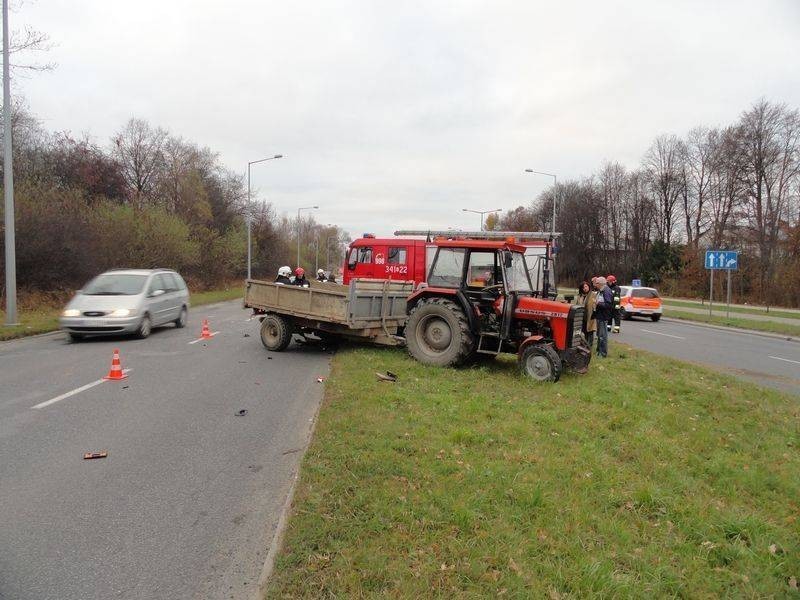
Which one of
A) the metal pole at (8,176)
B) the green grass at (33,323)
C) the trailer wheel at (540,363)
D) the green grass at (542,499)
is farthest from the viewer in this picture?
the metal pole at (8,176)

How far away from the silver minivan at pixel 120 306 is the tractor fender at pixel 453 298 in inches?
279

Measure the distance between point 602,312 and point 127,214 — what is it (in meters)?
25.6

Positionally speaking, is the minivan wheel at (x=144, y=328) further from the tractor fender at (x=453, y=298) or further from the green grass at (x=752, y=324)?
the green grass at (x=752, y=324)

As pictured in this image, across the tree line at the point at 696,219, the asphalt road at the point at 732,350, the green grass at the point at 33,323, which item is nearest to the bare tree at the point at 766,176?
the tree line at the point at 696,219

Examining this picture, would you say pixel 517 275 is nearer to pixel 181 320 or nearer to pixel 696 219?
pixel 181 320

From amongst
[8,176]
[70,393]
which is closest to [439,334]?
[70,393]

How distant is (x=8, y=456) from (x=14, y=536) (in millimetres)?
1872

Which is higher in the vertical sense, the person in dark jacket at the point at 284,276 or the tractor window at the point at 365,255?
the tractor window at the point at 365,255

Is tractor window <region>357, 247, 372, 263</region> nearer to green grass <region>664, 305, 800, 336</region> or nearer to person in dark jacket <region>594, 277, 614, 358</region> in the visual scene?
person in dark jacket <region>594, 277, 614, 358</region>

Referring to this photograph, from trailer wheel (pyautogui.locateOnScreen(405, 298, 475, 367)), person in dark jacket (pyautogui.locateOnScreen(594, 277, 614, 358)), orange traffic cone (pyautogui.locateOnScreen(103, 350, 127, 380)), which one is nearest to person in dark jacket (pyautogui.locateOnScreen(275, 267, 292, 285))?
trailer wheel (pyautogui.locateOnScreen(405, 298, 475, 367))

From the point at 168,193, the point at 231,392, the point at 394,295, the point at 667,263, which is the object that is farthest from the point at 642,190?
the point at 231,392

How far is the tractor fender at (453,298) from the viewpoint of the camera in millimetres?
9469

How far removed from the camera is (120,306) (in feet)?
42.8

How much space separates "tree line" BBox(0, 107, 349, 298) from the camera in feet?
67.7
